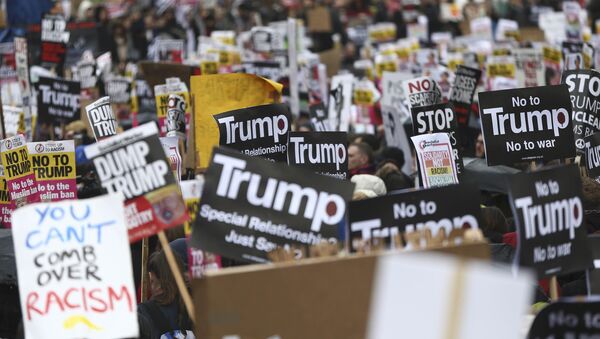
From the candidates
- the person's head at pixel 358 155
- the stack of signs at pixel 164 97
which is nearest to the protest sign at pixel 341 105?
the person's head at pixel 358 155

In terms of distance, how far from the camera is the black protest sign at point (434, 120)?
909 cm

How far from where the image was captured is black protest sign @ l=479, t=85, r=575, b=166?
8.01 meters

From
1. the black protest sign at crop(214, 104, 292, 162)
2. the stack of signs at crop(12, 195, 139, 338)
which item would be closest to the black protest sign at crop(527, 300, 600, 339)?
the stack of signs at crop(12, 195, 139, 338)

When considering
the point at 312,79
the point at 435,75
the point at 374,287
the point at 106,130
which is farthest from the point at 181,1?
the point at 374,287

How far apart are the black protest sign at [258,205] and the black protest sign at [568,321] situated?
4.06 feet

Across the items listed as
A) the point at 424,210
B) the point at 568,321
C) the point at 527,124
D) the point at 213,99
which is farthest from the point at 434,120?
the point at 568,321

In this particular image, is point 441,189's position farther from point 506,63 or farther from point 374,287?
point 506,63

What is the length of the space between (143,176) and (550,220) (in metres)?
1.89

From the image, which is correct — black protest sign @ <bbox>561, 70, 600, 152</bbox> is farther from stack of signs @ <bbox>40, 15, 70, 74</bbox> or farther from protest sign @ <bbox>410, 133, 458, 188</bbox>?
stack of signs @ <bbox>40, 15, 70, 74</bbox>

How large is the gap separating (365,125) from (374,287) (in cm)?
991

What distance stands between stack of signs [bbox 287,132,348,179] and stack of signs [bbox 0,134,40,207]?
1744 mm

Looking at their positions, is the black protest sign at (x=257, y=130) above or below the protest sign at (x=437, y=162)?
above

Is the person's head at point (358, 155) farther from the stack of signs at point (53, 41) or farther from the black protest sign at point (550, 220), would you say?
the stack of signs at point (53, 41)

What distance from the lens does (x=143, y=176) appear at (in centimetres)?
564
